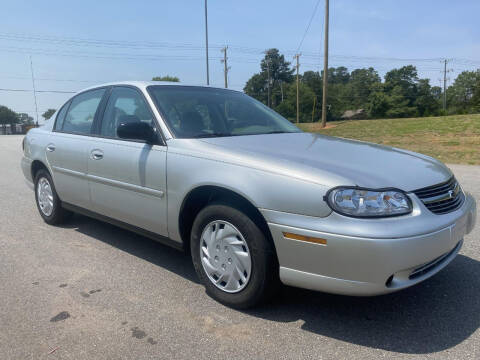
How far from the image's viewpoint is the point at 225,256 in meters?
2.85

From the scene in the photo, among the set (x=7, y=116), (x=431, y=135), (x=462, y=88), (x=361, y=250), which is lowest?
(x=431, y=135)

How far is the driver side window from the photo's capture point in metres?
3.59

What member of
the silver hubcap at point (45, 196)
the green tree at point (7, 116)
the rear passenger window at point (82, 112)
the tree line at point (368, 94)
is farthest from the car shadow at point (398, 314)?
the green tree at point (7, 116)

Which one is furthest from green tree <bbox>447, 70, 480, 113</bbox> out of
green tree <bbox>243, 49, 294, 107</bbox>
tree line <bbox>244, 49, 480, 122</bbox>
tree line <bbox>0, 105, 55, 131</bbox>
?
tree line <bbox>0, 105, 55, 131</bbox>

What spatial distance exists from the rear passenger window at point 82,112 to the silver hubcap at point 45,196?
0.76 meters

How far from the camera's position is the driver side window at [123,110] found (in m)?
3.59

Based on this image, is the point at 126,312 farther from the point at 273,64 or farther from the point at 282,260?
the point at 273,64

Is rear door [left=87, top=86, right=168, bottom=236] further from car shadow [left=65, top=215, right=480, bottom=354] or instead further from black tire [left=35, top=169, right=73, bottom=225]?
black tire [left=35, top=169, right=73, bottom=225]

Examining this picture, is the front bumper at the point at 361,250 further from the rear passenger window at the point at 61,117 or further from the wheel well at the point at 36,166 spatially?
the wheel well at the point at 36,166

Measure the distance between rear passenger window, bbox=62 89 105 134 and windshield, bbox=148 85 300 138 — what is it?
0.89 m

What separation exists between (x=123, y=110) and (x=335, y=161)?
2.14m

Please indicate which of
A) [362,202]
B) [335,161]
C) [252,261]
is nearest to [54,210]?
[252,261]

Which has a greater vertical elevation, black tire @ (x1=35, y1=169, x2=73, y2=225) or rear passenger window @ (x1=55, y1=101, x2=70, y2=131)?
rear passenger window @ (x1=55, y1=101, x2=70, y2=131)

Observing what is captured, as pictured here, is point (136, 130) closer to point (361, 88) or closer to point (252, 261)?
point (252, 261)
